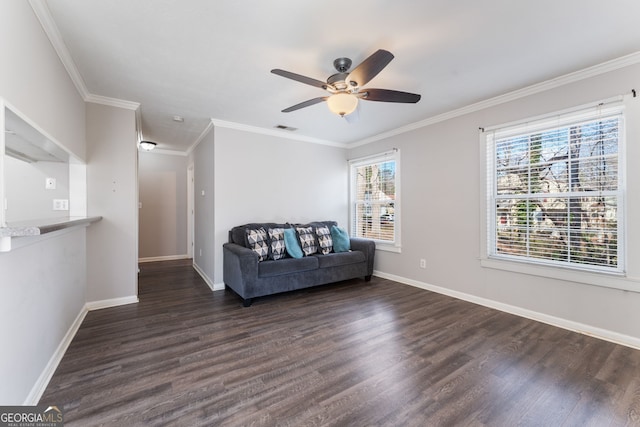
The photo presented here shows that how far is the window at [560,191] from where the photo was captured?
8.04 ft

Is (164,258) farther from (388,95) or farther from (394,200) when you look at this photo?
(388,95)

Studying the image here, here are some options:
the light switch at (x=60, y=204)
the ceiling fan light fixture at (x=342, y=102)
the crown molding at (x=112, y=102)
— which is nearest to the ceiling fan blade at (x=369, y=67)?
the ceiling fan light fixture at (x=342, y=102)

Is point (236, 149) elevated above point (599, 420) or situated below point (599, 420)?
above

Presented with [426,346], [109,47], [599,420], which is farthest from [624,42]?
[109,47]

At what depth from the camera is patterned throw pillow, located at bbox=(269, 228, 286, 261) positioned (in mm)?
3645

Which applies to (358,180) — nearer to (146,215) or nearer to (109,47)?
(109,47)

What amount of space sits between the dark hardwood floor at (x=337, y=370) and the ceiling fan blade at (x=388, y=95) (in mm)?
2144

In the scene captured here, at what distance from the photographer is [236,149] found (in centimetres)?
401

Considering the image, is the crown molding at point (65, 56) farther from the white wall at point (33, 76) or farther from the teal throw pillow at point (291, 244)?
the teal throw pillow at point (291, 244)

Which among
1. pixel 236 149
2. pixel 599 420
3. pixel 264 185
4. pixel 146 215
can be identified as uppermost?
pixel 236 149

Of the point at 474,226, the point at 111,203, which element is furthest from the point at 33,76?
the point at 474,226

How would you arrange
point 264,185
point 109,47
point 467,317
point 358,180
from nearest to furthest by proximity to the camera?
1. point 109,47
2. point 467,317
3. point 264,185
4. point 358,180

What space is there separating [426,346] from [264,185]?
311 cm

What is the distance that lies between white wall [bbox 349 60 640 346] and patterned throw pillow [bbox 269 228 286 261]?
1829mm
